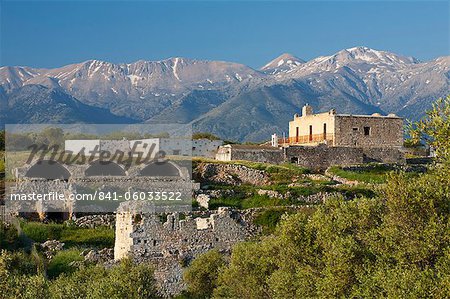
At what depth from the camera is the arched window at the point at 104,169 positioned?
52.2 metres

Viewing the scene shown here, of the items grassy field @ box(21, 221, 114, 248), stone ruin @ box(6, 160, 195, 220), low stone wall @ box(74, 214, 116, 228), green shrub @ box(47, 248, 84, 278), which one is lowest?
green shrub @ box(47, 248, 84, 278)

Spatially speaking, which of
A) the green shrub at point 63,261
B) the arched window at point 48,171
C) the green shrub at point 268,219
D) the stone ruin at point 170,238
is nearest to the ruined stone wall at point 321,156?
the arched window at point 48,171

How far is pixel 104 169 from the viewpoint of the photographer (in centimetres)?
5356

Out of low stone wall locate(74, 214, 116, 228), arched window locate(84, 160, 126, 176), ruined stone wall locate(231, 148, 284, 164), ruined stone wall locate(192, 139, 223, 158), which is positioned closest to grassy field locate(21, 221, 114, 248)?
low stone wall locate(74, 214, 116, 228)

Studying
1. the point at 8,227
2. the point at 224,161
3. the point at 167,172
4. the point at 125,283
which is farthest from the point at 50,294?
the point at 224,161

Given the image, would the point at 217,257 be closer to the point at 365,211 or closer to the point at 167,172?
the point at 365,211

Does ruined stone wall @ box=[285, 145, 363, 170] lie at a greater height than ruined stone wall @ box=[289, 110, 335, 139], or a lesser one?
lesser

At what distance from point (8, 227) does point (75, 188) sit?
8606mm

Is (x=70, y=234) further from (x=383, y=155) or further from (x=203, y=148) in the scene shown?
(x=383, y=155)

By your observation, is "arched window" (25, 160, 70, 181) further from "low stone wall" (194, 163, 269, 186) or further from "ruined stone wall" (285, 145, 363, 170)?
"ruined stone wall" (285, 145, 363, 170)

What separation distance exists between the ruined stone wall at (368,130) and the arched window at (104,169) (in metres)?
20.0

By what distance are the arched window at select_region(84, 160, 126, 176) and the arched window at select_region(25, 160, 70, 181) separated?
1.75 metres

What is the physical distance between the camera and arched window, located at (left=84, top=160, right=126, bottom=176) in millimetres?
52250

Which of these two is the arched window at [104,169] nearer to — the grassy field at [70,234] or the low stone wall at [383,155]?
the grassy field at [70,234]
